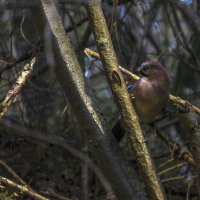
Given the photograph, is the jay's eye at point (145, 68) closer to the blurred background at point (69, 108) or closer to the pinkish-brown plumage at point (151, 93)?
the pinkish-brown plumage at point (151, 93)

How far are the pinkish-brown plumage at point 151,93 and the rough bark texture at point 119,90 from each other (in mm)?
1396

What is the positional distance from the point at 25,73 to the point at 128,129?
34.8 inches

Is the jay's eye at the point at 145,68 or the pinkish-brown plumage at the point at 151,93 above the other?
the jay's eye at the point at 145,68

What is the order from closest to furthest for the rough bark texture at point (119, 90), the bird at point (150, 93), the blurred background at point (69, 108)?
the rough bark texture at point (119, 90)
the bird at point (150, 93)
the blurred background at point (69, 108)

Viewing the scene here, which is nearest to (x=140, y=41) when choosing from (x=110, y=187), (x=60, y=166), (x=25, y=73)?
(x=60, y=166)

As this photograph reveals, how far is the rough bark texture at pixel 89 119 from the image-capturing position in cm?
346

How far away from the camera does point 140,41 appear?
5758 mm

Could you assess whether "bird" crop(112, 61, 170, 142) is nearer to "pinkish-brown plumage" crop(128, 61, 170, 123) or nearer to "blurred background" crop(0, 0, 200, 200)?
"pinkish-brown plumage" crop(128, 61, 170, 123)

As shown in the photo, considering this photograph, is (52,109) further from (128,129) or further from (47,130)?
(128,129)

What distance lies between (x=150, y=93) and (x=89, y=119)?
152cm

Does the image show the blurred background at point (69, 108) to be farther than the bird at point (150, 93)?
Yes

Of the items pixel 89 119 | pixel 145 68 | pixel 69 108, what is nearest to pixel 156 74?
pixel 145 68

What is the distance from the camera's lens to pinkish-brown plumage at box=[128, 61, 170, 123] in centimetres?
485

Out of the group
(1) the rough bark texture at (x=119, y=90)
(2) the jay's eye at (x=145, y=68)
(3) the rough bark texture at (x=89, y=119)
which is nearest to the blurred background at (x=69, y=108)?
(2) the jay's eye at (x=145, y=68)
